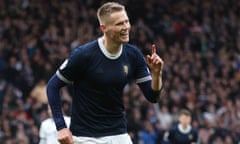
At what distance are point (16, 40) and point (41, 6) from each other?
90.8 inches

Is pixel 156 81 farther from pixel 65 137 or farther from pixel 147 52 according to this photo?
pixel 147 52

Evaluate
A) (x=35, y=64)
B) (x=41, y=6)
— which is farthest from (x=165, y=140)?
(x=41, y=6)

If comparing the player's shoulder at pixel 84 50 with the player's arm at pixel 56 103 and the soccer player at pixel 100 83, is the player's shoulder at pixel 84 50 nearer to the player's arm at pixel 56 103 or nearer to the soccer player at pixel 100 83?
the soccer player at pixel 100 83

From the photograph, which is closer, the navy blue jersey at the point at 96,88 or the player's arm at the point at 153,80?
the player's arm at the point at 153,80

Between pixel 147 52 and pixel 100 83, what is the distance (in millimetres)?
13347

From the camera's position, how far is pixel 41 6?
64.7 feet

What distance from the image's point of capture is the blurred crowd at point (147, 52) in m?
15.3

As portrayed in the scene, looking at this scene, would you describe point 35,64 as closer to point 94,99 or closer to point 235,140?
point 235,140

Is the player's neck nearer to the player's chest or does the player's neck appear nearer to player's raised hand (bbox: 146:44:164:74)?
the player's chest

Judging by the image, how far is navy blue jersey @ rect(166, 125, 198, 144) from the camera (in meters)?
12.3

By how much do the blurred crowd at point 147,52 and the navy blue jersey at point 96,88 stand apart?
6601 mm

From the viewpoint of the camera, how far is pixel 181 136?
40.7 ft

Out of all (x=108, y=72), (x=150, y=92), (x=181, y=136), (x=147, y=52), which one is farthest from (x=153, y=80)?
→ (x=147, y=52)

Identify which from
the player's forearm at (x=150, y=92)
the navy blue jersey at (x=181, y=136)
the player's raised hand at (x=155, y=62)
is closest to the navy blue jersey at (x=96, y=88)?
the player's forearm at (x=150, y=92)
